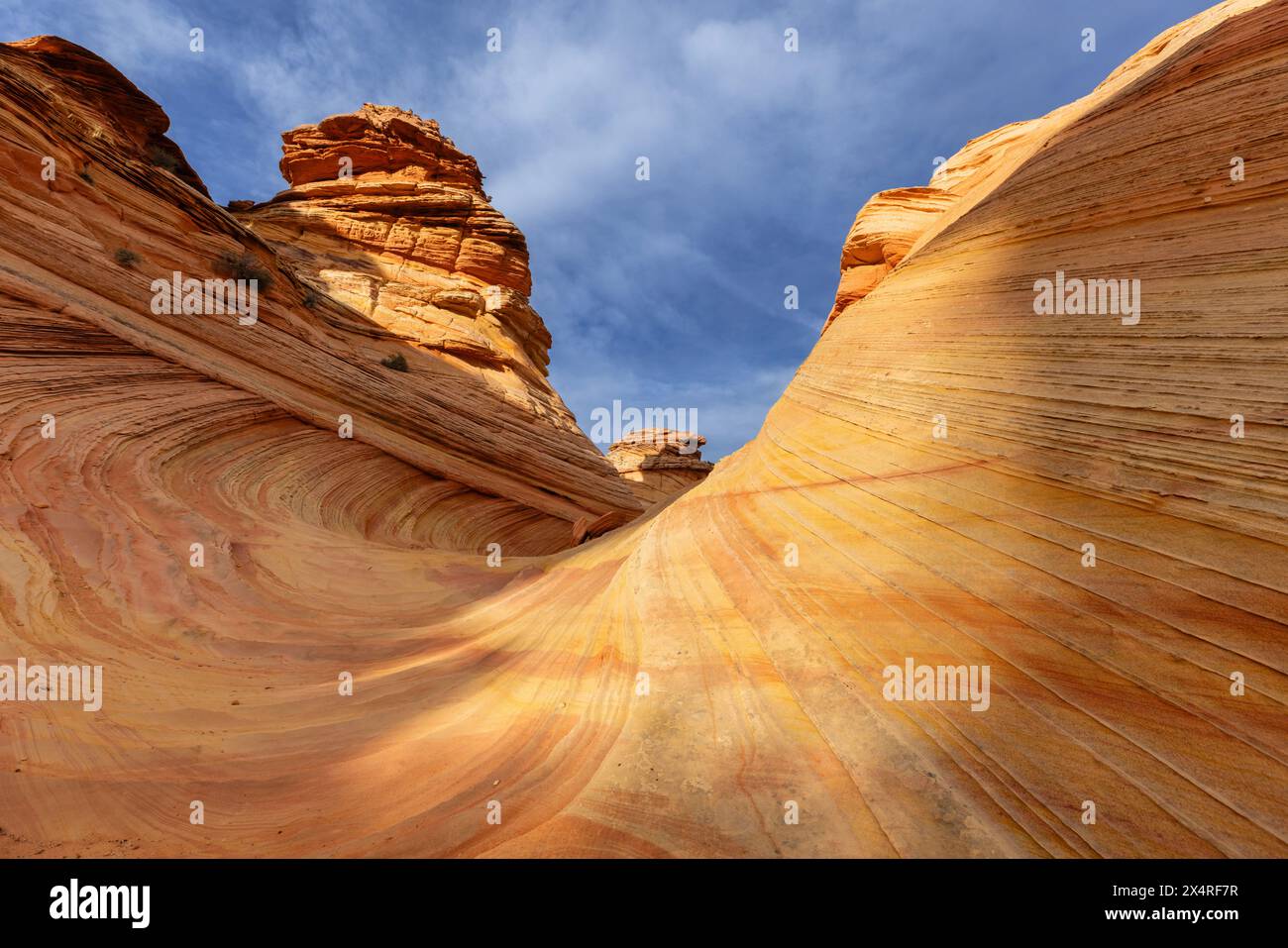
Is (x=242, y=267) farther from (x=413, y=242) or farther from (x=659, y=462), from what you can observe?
(x=659, y=462)

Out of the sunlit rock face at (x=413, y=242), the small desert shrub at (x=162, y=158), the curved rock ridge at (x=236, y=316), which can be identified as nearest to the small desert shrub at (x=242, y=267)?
the curved rock ridge at (x=236, y=316)

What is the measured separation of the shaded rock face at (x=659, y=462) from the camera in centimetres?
3781

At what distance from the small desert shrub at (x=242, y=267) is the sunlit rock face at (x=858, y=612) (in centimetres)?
401

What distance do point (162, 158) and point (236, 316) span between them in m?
10.9

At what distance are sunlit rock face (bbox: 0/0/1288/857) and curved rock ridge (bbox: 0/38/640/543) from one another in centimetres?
184

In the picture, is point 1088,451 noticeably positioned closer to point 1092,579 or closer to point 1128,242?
point 1092,579

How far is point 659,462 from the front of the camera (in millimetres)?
39344

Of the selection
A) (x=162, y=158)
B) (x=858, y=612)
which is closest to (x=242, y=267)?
(x=162, y=158)

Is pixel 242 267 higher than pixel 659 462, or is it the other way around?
pixel 242 267

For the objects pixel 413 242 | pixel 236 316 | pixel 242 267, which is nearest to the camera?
pixel 236 316

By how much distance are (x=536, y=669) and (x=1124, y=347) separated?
13.6 ft

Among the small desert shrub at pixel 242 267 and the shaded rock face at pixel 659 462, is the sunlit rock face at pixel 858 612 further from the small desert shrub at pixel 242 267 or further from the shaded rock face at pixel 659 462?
the shaded rock face at pixel 659 462
